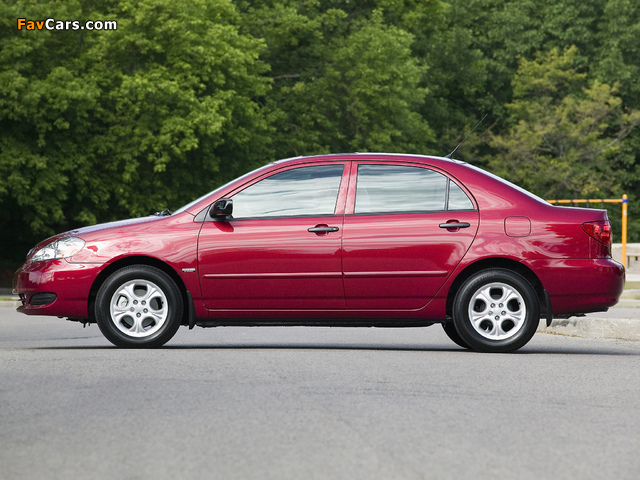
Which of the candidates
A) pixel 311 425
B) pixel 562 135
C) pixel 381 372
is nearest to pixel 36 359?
→ pixel 381 372

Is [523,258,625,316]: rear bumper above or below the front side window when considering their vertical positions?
below

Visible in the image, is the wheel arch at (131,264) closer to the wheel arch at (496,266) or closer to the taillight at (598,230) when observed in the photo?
the wheel arch at (496,266)

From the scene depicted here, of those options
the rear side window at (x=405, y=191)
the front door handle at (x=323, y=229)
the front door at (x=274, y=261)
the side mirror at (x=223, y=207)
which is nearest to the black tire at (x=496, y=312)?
the rear side window at (x=405, y=191)

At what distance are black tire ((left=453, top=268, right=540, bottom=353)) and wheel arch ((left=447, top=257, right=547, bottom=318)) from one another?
0.12 metres

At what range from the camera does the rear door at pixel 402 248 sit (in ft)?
32.5

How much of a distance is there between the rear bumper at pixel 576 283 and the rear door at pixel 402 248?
671 millimetres

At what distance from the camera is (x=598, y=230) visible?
10.0 m

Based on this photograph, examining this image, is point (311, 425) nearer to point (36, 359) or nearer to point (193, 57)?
point (36, 359)

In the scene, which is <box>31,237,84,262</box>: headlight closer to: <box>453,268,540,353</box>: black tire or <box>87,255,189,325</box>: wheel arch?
<box>87,255,189,325</box>: wheel arch

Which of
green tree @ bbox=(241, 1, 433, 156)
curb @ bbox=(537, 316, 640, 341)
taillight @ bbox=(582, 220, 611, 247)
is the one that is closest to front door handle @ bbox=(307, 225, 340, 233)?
taillight @ bbox=(582, 220, 611, 247)

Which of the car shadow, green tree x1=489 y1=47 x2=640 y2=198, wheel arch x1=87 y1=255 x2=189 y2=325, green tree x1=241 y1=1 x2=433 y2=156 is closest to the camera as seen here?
wheel arch x1=87 y1=255 x2=189 y2=325

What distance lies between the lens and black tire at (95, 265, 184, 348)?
32.8 feet

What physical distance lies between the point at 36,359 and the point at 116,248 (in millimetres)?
1252

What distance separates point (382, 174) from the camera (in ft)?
33.5
